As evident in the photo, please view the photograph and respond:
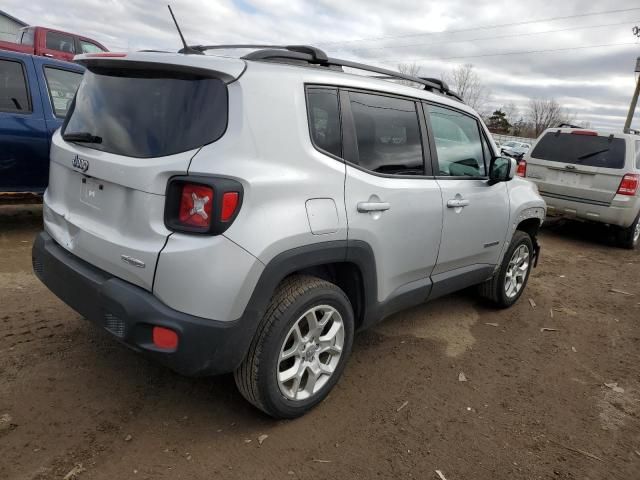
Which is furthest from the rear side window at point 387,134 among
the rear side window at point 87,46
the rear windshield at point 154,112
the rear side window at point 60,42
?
the rear side window at point 87,46

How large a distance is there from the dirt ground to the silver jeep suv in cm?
30

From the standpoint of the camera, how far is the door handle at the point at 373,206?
2652 millimetres

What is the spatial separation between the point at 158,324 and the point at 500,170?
2.89 metres

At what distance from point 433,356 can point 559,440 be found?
1052 millimetres

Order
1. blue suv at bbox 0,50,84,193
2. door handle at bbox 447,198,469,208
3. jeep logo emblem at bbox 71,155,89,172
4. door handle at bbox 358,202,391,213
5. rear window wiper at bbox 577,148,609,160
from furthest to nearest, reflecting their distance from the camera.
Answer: rear window wiper at bbox 577,148,609,160
blue suv at bbox 0,50,84,193
door handle at bbox 447,198,469,208
door handle at bbox 358,202,391,213
jeep logo emblem at bbox 71,155,89,172

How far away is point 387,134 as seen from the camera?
9.77ft

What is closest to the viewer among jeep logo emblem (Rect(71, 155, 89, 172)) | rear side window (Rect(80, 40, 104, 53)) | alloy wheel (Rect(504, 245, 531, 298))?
jeep logo emblem (Rect(71, 155, 89, 172))

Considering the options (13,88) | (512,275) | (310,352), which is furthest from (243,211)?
(13,88)

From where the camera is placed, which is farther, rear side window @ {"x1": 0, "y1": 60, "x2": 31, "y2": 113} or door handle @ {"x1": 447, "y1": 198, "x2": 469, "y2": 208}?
rear side window @ {"x1": 0, "y1": 60, "x2": 31, "y2": 113}

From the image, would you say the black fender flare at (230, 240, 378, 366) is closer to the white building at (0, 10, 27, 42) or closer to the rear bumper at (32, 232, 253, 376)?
the rear bumper at (32, 232, 253, 376)

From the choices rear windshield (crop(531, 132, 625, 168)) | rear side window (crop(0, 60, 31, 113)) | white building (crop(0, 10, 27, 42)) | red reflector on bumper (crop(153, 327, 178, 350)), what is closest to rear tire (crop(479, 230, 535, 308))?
red reflector on bumper (crop(153, 327, 178, 350))

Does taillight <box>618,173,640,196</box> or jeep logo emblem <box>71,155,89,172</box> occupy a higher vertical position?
taillight <box>618,173,640,196</box>

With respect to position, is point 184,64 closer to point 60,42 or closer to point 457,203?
point 457,203

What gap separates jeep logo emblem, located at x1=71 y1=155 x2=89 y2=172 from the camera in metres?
2.46
